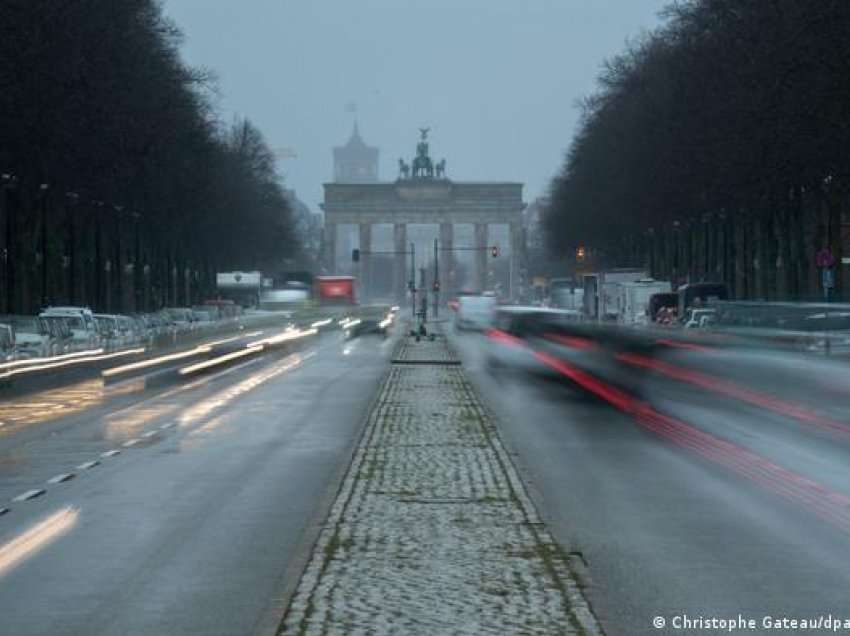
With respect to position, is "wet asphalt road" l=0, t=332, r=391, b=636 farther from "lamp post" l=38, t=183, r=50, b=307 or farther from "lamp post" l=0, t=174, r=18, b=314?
"lamp post" l=38, t=183, r=50, b=307

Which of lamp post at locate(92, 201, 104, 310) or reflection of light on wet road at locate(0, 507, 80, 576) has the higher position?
lamp post at locate(92, 201, 104, 310)

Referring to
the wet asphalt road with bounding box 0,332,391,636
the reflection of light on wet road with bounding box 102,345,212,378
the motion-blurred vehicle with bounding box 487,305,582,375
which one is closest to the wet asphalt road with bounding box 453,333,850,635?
the wet asphalt road with bounding box 0,332,391,636

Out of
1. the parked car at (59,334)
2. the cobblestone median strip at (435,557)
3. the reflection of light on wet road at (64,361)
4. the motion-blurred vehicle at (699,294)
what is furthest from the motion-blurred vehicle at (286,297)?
the cobblestone median strip at (435,557)

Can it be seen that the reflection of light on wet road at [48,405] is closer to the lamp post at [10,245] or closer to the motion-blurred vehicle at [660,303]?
the lamp post at [10,245]

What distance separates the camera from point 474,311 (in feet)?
330

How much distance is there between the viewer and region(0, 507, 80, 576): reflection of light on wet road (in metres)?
14.9

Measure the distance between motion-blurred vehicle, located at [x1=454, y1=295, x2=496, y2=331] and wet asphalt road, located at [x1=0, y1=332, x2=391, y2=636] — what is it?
198 feet

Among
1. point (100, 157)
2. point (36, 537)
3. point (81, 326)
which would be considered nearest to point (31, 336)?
point (81, 326)

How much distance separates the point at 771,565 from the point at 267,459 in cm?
1111

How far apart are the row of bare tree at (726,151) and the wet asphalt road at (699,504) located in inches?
923

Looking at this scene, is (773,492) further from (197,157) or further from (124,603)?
(197,157)

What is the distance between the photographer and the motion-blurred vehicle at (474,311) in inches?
3876

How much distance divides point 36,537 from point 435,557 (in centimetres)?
368

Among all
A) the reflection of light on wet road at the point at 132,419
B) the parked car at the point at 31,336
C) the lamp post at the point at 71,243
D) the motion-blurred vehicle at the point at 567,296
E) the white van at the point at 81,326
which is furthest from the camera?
the motion-blurred vehicle at the point at 567,296
